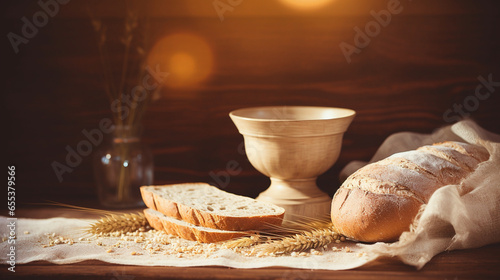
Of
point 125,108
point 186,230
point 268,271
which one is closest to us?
point 268,271

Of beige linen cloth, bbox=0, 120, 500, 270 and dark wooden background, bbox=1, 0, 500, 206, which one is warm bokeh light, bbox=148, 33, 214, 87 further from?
beige linen cloth, bbox=0, 120, 500, 270

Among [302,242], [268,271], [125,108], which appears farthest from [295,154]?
[125,108]

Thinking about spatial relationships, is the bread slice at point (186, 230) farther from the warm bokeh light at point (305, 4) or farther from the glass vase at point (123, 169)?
the warm bokeh light at point (305, 4)

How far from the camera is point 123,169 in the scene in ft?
5.06

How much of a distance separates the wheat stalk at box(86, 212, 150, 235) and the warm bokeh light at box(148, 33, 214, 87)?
1.73 feet

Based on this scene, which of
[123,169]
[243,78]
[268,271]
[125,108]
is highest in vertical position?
[243,78]

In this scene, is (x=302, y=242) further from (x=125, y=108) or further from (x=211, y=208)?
(x=125, y=108)

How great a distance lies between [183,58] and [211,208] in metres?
0.60

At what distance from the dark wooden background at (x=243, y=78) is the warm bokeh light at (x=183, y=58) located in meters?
0.02

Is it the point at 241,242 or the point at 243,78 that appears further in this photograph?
the point at 243,78

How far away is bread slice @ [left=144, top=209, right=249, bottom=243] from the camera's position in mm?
1198

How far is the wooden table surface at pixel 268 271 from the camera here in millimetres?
993

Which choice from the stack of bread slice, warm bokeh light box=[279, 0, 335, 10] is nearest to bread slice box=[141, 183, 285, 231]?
the stack of bread slice

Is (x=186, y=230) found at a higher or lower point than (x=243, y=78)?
lower
